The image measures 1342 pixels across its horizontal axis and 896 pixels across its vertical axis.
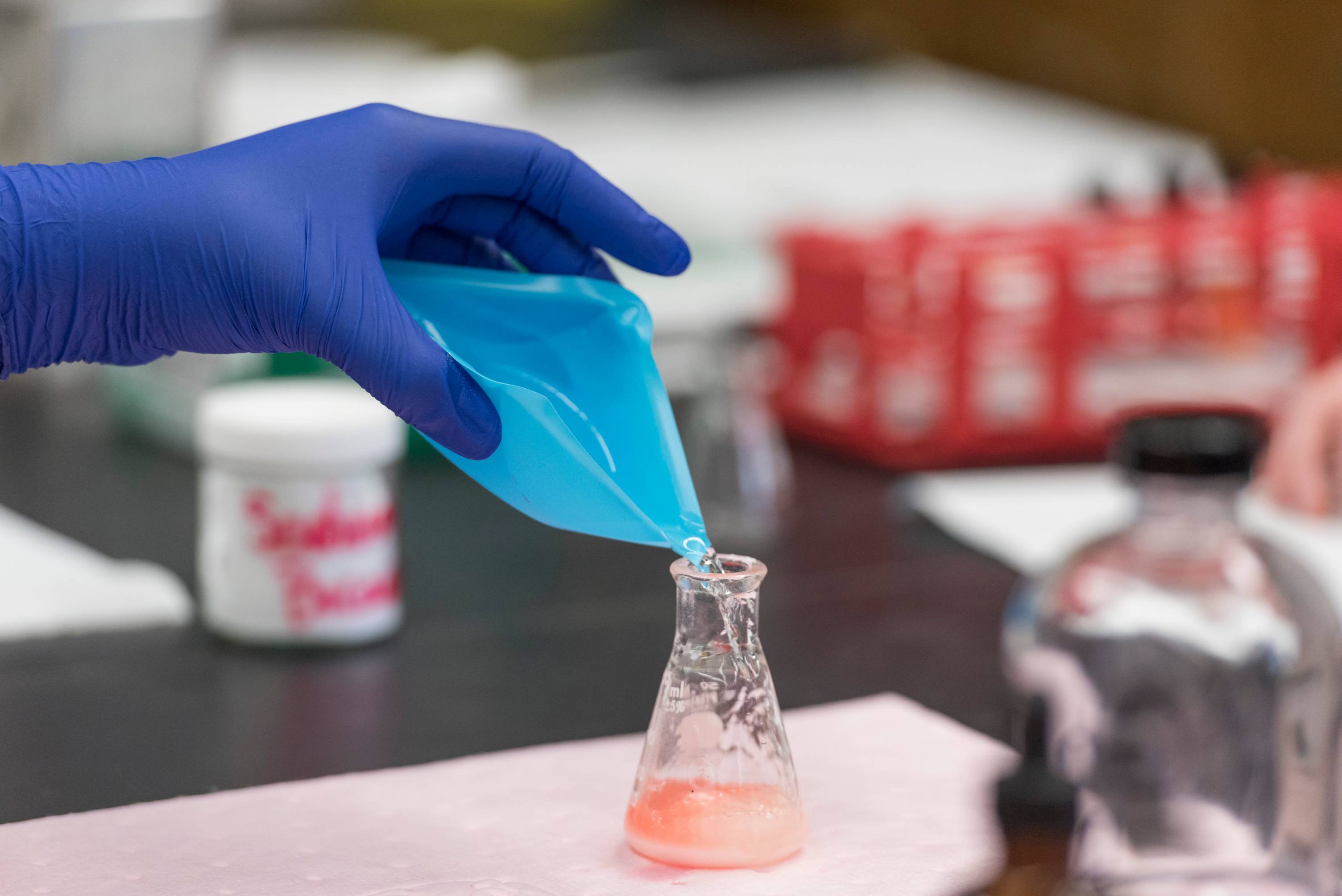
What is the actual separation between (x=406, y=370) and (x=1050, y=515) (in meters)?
0.98

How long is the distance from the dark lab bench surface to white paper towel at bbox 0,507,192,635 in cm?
2

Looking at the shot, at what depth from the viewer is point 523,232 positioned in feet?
3.32

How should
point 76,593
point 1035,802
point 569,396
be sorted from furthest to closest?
point 76,593 → point 569,396 → point 1035,802

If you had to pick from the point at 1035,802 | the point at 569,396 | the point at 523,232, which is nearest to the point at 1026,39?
the point at 523,232

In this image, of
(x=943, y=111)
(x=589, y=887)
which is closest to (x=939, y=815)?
(x=589, y=887)

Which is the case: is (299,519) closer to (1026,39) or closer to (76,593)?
(76,593)

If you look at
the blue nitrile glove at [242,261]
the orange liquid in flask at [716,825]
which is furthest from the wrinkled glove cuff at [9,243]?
the orange liquid in flask at [716,825]

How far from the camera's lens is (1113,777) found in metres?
1.27

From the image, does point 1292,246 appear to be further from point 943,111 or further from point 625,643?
point 943,111

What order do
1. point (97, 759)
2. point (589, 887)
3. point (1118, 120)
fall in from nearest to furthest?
point (589, 887) < point (97, 759) < point (1118, 120)

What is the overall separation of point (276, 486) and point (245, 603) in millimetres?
104

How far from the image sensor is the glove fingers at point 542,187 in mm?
949

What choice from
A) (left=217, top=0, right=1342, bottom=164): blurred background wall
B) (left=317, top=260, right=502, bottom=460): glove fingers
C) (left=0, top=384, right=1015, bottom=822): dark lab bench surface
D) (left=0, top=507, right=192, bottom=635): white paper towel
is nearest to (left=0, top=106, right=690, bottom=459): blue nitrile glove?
(left=317, top=260, right=502, bottom=460): glove fingers

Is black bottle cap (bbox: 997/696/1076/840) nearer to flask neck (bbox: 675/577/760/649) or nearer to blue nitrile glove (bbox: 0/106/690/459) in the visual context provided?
flask neck (bbox: 675/577/760/649)
